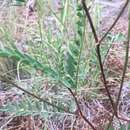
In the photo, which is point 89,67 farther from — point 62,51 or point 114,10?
point 114,10

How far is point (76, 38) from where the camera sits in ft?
4.97

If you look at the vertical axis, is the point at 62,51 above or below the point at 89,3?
below

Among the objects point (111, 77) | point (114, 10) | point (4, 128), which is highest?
point (114, 10)

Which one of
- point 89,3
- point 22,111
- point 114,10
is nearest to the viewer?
point 22,111

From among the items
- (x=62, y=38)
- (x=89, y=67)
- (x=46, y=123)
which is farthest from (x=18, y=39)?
(x=46, y=123)

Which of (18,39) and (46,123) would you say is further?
(18,39)

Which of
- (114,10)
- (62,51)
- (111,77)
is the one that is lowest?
(111,77)

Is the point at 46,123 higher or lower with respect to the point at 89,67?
lower

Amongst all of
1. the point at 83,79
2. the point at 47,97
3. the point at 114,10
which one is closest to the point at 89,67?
the point at 83,79

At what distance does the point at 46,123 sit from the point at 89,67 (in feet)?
0.94

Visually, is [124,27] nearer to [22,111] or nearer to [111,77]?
[111,77]

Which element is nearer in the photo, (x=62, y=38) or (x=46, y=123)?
(x=46, y=123)

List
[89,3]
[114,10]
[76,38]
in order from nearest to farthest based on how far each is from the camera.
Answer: [89,3] < [76,38] < [114,10]

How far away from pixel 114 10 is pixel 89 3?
58 cm
